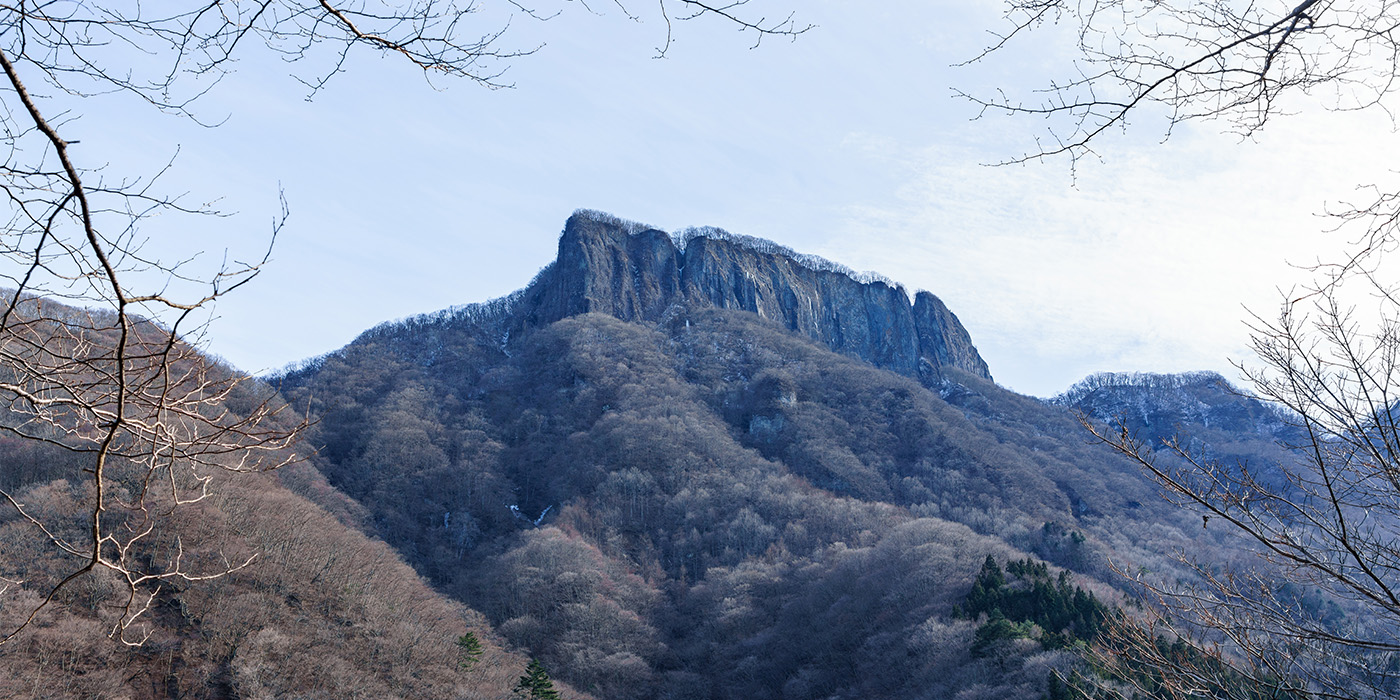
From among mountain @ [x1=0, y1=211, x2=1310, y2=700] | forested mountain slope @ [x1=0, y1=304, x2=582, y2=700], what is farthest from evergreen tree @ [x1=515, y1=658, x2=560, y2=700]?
mountain @ [x1=0, y1=211, x2=1310, y2=700]

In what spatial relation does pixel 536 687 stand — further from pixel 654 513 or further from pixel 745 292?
pixel 745 292

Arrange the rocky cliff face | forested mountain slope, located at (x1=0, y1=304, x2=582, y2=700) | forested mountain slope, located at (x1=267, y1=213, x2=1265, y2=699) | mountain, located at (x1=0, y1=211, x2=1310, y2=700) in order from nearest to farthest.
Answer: forested mountain slope, located at (x1=0, y1=304, x2=582, y2=700), mountain, located at (x1=0, y1=211, x2=1310, y2=700), forested mountain slope, located at (x1=267, y1=213, x2=1265, y2=699), the rocky cliff face

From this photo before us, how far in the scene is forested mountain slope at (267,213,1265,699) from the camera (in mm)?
50219

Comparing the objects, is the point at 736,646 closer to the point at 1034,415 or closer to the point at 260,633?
the point at 260,633

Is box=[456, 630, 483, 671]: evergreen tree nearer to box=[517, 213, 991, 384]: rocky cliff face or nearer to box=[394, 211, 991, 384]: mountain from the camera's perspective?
box=[394, 211, 991, 384]: mountain

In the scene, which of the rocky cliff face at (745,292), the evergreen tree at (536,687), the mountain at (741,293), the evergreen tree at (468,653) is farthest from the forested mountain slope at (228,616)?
the rocky cliff face at (745,292)

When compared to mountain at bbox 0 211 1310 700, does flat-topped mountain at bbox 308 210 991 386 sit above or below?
above

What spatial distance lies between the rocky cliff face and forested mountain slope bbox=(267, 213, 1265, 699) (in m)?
0.55

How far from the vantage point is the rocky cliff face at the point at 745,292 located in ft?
419

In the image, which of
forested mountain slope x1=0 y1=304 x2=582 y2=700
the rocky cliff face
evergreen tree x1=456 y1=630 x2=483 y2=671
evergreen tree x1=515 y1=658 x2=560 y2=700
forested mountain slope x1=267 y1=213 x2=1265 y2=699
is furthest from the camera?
the rocky cliff face

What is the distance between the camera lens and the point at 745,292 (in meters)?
135

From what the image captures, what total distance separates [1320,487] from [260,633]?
142ft

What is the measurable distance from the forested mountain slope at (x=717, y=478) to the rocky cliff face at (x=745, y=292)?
55cm

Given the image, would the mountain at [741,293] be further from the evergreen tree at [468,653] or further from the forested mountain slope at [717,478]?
the evergreen tree at [468,653]
